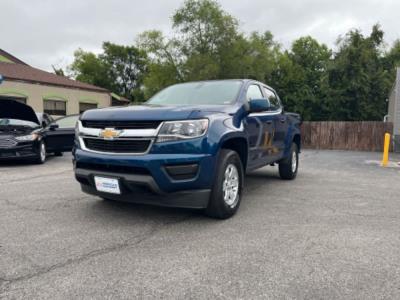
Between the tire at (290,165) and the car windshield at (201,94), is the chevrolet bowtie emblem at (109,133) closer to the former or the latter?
the car windshield at (201,94)

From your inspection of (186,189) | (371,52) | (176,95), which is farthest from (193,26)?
(186,189)

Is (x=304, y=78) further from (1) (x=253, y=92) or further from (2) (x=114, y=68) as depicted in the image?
(1) (x=253, y=92)

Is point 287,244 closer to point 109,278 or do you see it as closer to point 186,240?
point 186,240

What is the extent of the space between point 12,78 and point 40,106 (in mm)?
2309

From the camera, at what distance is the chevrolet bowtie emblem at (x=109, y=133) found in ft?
13.1

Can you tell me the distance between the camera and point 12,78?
68.7 ft

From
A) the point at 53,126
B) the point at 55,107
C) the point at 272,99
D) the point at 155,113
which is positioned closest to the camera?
the point at 155,113

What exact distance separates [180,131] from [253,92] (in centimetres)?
205

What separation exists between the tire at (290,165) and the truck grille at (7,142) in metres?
6.30

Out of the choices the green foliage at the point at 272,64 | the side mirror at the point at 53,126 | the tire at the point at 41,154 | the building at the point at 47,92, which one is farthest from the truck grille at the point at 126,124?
the green foliage at the point at 272,64

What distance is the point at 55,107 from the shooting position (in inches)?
939

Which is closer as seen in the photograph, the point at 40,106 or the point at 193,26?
the point at 40,106

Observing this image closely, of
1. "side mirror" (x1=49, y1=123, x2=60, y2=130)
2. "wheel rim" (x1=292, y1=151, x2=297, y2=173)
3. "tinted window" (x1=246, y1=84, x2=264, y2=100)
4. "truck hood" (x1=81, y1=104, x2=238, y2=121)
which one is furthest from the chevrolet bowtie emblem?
"side mirror" (x1=49, y1=123, x2=60, y2=130)

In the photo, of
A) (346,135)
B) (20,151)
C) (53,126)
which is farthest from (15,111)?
(346,135)
